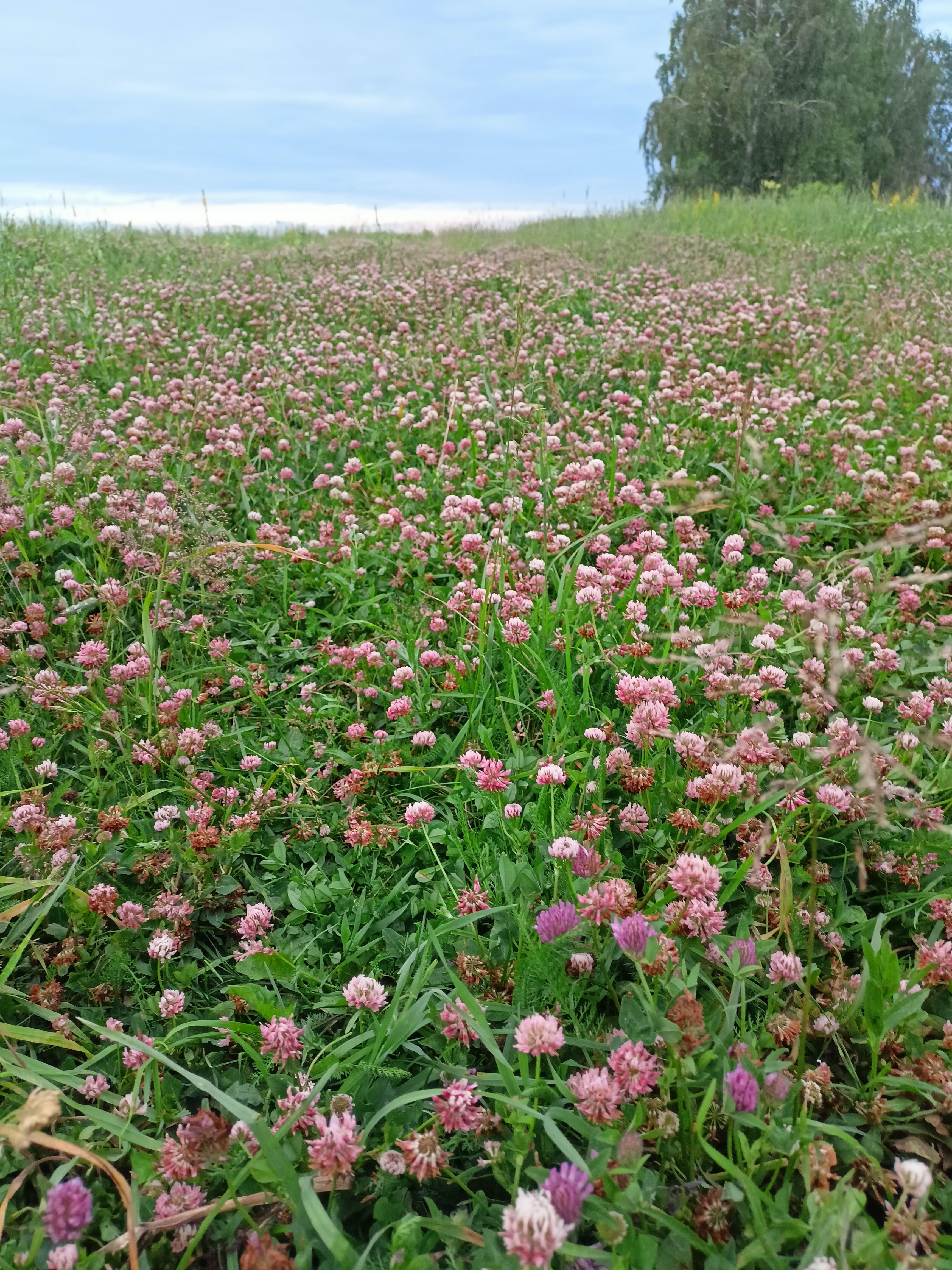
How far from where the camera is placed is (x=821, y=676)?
254cm

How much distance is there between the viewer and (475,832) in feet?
9.10

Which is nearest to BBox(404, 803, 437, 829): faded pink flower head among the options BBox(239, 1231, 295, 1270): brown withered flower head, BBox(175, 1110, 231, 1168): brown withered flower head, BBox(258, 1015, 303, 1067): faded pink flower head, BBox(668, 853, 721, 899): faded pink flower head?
BBox(258, 1015, 303, 1067): faded pink flower head

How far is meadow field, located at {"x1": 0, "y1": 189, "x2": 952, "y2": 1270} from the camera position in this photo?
68.1 inches

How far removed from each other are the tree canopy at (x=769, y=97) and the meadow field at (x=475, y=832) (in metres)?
39.0

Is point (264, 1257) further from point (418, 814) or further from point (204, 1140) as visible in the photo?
point (418, 814)

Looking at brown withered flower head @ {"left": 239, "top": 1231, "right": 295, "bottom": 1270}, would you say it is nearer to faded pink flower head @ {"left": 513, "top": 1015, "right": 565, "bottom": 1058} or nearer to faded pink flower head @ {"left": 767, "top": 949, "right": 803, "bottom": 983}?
faded pink flower head @ {"left": 513, "top": 1015, "right": 565, "bottom": 1058}

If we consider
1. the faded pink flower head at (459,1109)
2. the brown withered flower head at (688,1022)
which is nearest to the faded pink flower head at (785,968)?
the brown withered flower head at (688,1022)

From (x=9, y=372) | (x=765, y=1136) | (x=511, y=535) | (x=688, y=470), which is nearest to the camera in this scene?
(x=765, y=1136)

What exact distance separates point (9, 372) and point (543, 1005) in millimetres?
6493

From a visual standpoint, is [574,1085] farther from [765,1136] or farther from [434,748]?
[434,748]

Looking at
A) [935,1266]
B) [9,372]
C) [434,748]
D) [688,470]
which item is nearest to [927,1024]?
[935,1266]

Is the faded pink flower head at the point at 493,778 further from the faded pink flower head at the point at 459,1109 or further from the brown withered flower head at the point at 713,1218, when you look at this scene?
the brown withered flower head at the point at 713,1218

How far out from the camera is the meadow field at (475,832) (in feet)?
5.67

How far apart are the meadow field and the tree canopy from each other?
39.0 metres
